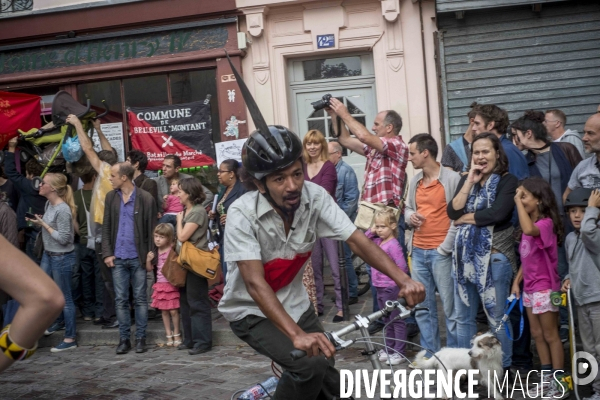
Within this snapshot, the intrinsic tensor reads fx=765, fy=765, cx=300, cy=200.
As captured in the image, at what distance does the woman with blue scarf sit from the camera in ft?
21.3

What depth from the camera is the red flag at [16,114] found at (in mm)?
11672

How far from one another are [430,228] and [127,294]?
13.3 feet

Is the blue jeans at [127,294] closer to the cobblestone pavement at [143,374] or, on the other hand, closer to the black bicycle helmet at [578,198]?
the cobblestone pavement at [143,374]

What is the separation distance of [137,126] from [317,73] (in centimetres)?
319

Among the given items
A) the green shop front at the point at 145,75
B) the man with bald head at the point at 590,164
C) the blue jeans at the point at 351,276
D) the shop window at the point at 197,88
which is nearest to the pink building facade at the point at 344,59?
the green shop front at the point at 145,75

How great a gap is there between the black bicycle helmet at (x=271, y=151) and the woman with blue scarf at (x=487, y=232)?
8.97 feet

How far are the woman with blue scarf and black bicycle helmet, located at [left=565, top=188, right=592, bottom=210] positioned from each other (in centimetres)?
46

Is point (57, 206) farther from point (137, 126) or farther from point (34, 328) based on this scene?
point (34, 328)


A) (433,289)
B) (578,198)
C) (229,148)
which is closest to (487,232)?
(578,198)

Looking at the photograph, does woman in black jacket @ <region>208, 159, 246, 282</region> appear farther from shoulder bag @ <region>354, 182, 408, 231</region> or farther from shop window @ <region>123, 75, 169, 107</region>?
shop window @ <region>123, 75, 169, 107</region>

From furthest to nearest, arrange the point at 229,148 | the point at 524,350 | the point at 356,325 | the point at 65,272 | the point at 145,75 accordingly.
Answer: the point at 145,75 < the point at 229,148 < the point at 65,272 < the point at 524,350 < the point at 356,325

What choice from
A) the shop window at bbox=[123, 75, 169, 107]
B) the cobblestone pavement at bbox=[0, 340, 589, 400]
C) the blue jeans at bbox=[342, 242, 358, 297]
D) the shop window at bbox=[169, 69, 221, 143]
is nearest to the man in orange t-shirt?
the cobblestone pavement at bbox=[0, 340, 589, 400]

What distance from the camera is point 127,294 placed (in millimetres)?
9289

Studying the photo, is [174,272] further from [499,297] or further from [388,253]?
[499,297]
